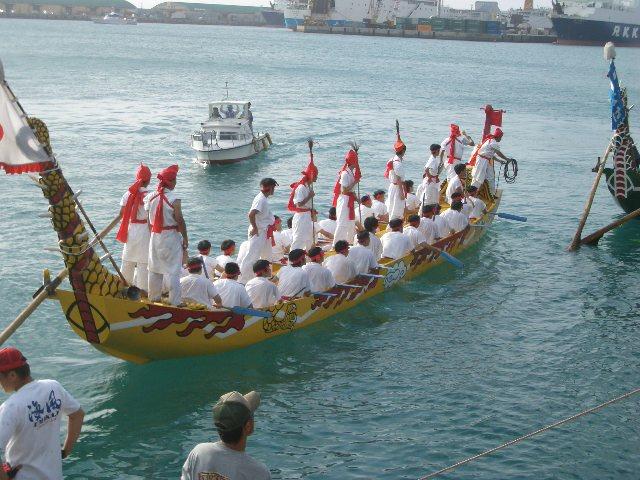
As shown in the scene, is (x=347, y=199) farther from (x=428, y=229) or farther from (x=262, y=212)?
(x=262, y=212)

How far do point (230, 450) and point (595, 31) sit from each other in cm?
13582

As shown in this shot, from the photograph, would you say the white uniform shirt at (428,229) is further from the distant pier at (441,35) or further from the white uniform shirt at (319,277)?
the distant pier at (441,35)

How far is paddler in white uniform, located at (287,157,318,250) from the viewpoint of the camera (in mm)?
17156

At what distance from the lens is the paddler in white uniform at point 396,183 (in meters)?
20.2

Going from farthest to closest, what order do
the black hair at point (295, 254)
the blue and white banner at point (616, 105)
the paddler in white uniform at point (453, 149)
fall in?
the blue and white banner at point (616, 105) < the paddler in white uniform at point (453, 149) < the black hair at point (295, 254)

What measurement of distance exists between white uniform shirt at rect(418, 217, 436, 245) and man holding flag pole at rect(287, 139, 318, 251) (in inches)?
113

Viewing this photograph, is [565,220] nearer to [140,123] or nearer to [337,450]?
[337,450]

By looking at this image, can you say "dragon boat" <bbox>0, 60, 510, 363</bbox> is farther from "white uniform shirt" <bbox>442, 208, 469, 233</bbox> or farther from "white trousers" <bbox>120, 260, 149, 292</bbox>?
"white uniform shirt" <bbox>442, 208, 469, 233</bbox>

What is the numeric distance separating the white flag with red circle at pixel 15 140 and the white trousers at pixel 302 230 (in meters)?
7.92

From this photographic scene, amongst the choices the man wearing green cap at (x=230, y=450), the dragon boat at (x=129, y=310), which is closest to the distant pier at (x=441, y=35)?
the dragon boat at (x=129, y=310)

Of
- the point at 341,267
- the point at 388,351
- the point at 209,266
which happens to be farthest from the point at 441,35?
the point at 388,351

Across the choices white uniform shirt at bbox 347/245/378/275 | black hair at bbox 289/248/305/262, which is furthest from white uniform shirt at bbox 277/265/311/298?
white uniform shirt at bbox 347/245/378/275

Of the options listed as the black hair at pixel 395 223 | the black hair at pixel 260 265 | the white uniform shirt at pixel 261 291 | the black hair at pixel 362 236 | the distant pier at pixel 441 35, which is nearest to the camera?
the black hair at pixel 260 265

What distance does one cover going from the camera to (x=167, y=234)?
13055 millimetres
